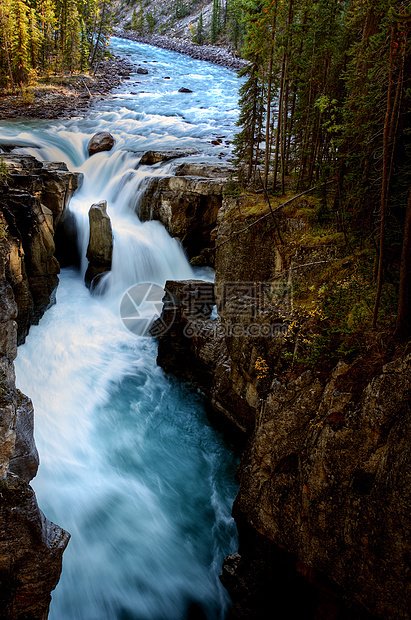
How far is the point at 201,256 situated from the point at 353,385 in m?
11.2

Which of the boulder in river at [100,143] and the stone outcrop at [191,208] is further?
the boulder in river at [100,143]

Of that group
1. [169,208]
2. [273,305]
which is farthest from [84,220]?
[273,305]

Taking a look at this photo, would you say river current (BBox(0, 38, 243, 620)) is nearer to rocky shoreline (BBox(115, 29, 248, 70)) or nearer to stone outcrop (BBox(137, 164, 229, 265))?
stone outcrop (BBox(137, 164, 229, 265))

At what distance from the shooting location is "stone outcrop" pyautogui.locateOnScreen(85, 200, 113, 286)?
1433 centimetres

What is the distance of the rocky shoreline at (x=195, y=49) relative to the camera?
54.1 metres

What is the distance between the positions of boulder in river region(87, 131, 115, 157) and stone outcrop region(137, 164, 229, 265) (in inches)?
316

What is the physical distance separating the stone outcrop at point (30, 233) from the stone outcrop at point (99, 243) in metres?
1.53

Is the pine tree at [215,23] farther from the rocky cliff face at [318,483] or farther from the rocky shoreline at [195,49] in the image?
the rocky cliff face at [318,483]

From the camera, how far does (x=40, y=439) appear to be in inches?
337

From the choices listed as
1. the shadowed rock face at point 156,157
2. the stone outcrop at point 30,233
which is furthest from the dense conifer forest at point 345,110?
the stone outcrop at point 30,233

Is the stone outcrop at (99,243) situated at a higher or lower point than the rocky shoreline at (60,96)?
lower

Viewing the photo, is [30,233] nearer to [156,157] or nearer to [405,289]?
[156,157]

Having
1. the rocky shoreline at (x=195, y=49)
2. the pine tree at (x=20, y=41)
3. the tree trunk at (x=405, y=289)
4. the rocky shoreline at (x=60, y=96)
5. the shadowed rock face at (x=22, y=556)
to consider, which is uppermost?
the rocky shoreline at (x=195, y=49)

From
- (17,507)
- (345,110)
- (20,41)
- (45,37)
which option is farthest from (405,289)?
(45,37)
